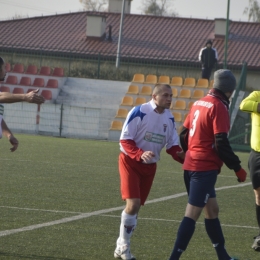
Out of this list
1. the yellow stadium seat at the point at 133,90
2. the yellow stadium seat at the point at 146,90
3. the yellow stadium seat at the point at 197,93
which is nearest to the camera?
the yellow stadium seat at the point at 197,93

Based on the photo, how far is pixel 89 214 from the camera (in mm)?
9945

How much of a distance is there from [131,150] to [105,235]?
4.84 feet

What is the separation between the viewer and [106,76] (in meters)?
35.2

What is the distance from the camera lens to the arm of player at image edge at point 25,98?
6.50 metres

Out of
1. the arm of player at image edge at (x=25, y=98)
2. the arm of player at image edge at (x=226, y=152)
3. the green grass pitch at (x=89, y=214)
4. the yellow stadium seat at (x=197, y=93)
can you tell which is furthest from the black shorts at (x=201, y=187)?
the yellow stadium seat at (x=197, y=93)

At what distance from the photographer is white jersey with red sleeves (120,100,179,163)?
24.5 feet

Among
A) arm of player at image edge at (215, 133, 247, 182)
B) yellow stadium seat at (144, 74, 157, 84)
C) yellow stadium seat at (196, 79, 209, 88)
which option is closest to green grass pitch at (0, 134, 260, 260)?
arm of player at image edge at (215, 133, 247, 182)

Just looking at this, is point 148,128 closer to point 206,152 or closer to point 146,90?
point 206,152

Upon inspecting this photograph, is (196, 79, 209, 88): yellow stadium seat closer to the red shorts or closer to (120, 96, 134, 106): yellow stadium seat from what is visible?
(120, 96, 134, 106): yellow stadium seat

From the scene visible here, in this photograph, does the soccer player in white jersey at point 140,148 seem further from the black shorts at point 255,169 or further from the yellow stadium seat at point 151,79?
the yellow stadium seat at point 151,79

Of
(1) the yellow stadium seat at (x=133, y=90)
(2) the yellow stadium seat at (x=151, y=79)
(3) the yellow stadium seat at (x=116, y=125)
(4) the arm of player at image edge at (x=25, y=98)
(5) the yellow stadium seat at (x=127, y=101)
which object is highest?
(4) the arm of player at image edge at (x=25, y=98)

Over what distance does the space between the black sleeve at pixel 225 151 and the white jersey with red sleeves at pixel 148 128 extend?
3.27 feet

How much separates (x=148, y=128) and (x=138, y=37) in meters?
39.1

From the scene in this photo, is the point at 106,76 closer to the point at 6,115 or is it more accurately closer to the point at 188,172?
the point at 6,115
